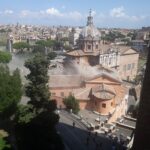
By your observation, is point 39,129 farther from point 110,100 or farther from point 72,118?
point 110,100

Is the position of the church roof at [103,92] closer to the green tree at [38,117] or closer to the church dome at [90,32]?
the green tree at [38,117]

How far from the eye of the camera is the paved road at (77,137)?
82.8 feet

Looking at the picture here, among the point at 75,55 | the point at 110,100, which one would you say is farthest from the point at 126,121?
the point at 75,55

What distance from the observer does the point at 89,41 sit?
178ft

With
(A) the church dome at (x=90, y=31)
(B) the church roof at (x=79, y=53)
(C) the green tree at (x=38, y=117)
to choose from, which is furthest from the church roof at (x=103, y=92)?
(A) the church dome at (x=90, y=31)

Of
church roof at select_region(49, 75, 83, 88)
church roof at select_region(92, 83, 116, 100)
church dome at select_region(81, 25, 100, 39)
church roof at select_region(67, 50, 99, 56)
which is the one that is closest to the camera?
church roof at select_region(92, 83, 116, 100)

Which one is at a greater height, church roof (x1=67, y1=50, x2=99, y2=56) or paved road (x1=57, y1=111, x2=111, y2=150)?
church roof (x1=67, y1=50, x2=99, y2=56)

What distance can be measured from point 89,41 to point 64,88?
15411 millimetres

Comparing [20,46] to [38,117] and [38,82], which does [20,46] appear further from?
[38,117]

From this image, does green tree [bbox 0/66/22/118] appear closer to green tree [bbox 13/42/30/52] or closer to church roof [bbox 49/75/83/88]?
church roof [bbox 49/75/83/88]

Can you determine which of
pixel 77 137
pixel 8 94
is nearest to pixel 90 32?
pixel 8 94

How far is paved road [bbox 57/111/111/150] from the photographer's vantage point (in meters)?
25.2

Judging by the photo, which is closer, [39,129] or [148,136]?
[148,136]

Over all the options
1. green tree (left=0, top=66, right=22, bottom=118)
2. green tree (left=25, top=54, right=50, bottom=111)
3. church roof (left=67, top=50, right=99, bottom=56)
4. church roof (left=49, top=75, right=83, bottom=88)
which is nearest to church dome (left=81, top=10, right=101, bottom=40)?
church roof (left=67, top=50, right=99, bottom=56)
